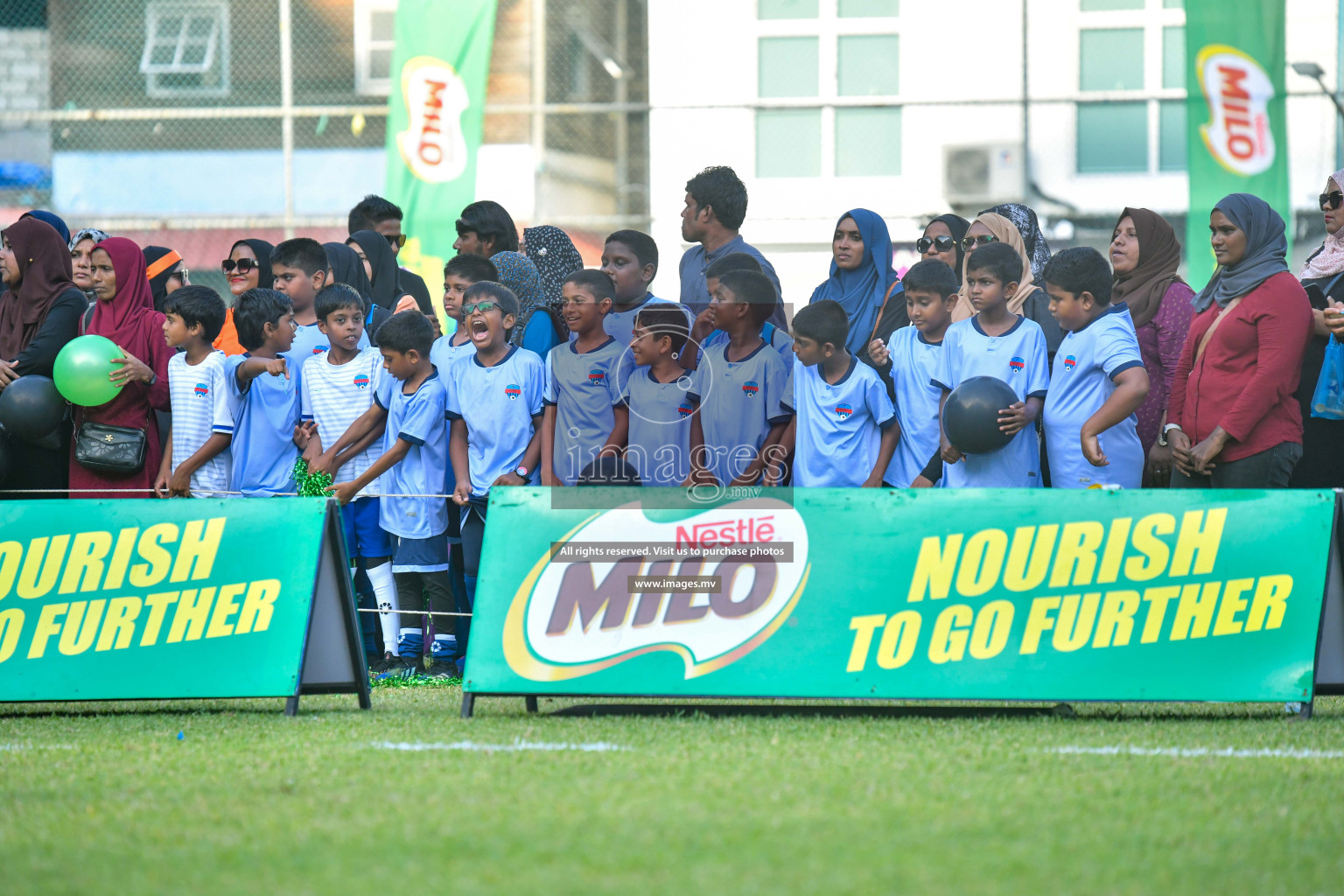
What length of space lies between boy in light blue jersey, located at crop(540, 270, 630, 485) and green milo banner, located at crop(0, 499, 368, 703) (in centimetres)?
163

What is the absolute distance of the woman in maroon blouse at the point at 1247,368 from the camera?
7188 mm

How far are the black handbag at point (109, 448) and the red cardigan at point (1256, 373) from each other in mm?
5595

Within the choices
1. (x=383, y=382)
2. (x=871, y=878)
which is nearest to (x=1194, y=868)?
(x=871, y=878)

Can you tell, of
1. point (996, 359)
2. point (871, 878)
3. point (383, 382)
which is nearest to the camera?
point (871, 878)

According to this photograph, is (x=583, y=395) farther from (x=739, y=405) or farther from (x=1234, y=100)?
(x=1234, y=100)

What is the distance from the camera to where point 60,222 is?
→ 408 inches

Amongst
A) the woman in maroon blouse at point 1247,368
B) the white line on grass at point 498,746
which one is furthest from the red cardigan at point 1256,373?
the white line on grass at point 498,746

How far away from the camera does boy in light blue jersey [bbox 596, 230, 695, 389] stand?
8.15 metres

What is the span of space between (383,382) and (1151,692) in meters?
4.36

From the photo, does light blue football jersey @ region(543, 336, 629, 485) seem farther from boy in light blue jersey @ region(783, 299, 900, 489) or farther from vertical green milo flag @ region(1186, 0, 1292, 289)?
vertical green milo flag @ region(1186, 0, 1292, 289)

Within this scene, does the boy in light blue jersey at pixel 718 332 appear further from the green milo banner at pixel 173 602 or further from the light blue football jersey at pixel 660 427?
the green milo banner at pixel 173 602

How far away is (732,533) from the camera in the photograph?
6145 millimetres

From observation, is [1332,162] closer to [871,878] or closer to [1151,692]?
[1151,692]

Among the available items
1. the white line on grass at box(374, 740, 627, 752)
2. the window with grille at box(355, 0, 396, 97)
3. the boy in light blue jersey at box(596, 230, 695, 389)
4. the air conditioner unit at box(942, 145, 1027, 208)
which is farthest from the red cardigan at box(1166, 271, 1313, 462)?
the window with grille at box(355, 0, 396, 97)
